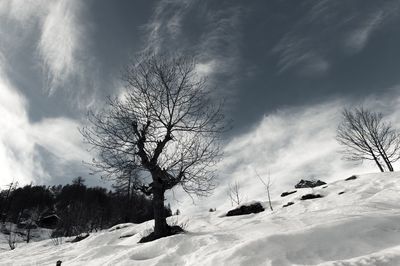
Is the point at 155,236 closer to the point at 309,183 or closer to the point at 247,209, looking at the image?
the point at 247,209

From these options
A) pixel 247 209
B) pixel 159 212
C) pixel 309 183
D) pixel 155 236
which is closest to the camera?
pixel 155 236

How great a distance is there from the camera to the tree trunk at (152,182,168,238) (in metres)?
8.46

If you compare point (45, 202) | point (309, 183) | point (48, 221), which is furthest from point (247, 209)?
point (45, 202)

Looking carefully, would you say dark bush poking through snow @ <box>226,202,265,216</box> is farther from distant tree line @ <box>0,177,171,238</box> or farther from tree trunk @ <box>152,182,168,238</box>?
distant tree line @ <box>0,177,171,238</box>

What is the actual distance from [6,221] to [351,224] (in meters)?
74.4

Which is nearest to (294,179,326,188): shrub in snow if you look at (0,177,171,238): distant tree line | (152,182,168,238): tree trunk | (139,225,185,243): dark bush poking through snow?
(139,225,185,243): dark bush poking through snow

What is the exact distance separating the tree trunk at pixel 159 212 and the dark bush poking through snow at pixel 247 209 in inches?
253

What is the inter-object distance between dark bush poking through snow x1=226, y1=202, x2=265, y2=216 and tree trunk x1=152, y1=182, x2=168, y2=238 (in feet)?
21.1

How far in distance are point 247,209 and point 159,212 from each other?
7.46 meters

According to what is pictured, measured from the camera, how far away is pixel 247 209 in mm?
14562

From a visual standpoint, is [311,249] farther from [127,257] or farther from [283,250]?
[127,257]

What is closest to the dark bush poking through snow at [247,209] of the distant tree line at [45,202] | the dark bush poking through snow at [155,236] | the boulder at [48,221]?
the dark bush poking through snow at [155,236]

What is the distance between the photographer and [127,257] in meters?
4.68

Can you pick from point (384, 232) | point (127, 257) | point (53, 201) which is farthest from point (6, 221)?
point (384, 232)
